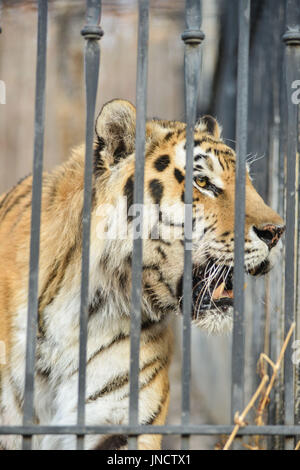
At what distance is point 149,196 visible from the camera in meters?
2.53

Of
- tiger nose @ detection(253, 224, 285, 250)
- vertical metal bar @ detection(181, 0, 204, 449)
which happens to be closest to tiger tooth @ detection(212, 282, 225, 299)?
tiger nose @ detection(253, 224, 285, 250)

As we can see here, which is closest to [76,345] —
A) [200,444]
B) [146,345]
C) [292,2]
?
[146,345]

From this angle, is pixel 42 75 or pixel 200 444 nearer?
pixel 42 75

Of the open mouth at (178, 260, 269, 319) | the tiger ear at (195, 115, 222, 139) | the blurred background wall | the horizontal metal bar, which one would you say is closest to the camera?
the horizontal metal bar

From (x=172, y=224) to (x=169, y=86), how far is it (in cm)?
646

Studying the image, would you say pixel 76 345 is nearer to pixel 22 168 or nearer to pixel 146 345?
pixel 146 345

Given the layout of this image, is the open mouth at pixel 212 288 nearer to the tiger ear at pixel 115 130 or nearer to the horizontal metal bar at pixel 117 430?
the tiger ear at pixel 115 130

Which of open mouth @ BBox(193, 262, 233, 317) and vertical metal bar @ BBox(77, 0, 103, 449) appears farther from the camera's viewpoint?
open mouth @ BBox(193, 262, 233, 317)

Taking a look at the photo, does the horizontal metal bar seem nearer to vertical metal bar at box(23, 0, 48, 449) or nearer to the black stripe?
vertical metal bar at box(23, 0, 48, 449)

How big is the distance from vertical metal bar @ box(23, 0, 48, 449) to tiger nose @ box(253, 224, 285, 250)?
903mm

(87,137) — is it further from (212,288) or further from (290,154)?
(212,288)

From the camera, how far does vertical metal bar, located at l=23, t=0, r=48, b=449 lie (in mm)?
1815

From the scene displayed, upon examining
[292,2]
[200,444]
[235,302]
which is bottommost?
[200,444]
